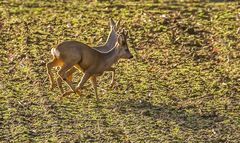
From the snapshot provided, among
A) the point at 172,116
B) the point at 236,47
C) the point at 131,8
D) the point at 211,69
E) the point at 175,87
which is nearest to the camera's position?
the point at 172,116

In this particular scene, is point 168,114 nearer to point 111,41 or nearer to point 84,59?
point 84,59

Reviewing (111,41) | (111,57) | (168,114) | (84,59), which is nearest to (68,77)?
(84,59)

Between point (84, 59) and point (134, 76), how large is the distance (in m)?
1.14

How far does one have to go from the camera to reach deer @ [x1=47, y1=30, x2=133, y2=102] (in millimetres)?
11477

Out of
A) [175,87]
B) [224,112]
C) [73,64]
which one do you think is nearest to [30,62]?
[73,64]

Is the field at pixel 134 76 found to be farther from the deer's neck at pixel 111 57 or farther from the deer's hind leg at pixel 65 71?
the deer's neck at pixel 111 57

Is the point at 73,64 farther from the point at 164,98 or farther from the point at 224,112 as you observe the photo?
the point at 224,112

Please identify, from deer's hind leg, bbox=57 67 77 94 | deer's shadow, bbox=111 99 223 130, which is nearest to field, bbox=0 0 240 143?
deer's shadow, bbox=111 99 223 130

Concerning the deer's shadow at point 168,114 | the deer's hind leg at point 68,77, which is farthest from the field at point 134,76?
the deer's hind leg at point 68,77

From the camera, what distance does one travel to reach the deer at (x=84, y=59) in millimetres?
11477

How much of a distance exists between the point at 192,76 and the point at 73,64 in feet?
6.48

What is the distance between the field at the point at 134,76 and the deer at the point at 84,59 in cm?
28

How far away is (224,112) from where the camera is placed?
11.1 meters

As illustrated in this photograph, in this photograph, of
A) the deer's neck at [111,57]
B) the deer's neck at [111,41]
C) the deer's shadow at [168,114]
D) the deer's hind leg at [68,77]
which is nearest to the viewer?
the deer's shadow at [168,114]
